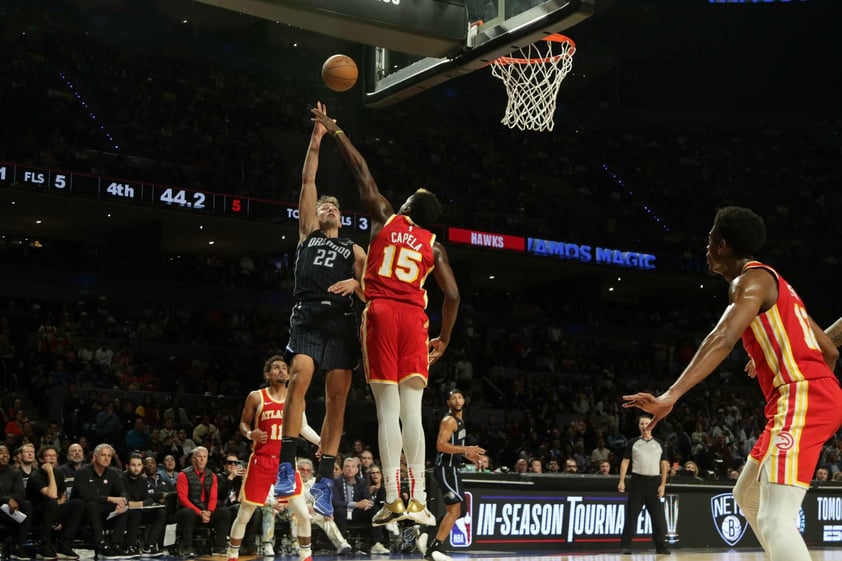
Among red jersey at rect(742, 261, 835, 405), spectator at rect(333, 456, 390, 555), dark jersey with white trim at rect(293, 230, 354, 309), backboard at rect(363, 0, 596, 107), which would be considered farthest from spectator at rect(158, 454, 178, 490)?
red jersey at rect(742, 261, 835, 405)

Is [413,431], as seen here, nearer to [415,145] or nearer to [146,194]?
[146,194]

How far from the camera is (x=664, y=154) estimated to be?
32.8 meters

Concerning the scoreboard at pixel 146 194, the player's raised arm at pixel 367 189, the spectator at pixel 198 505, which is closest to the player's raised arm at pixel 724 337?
the player's raised arm at pixel 367 189

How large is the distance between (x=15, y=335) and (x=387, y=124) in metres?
12.8

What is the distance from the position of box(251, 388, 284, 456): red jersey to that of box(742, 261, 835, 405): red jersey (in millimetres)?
5680

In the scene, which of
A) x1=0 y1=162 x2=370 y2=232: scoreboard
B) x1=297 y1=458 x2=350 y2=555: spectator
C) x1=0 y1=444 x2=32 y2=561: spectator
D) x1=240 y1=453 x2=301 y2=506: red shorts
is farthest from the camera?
x1=0 y1=162 x2=370 y2=232: scoreboard

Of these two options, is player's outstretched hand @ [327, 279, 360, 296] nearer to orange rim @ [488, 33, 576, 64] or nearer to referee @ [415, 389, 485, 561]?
referee @ [415, 389, 485, 561]

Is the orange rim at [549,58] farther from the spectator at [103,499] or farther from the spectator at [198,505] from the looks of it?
the spectator at [103,499]

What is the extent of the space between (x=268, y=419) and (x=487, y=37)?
4.16 meters

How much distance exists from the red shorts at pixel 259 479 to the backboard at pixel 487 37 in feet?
11.6

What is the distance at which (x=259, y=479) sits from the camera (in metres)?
9.13

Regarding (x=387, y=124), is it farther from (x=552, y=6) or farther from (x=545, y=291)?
(x=552, y=6)

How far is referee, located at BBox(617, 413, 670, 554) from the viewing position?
46.0 ft

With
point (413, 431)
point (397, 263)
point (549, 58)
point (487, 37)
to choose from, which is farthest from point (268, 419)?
point (549, 58)
